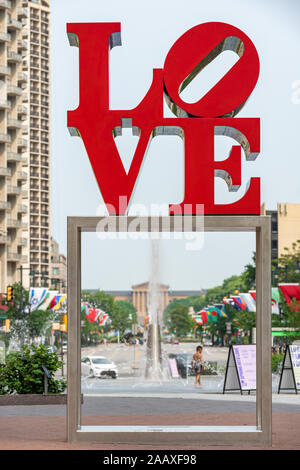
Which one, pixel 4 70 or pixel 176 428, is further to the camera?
pixel 4 70

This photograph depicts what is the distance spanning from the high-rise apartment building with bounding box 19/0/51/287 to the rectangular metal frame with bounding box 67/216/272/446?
16386 cm

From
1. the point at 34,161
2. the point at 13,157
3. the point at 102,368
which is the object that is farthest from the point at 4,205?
the point at 34,161

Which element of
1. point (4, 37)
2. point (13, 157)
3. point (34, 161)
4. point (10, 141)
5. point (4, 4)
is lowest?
point (13, 157)

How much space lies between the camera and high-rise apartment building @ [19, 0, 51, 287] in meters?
178

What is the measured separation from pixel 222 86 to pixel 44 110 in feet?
569

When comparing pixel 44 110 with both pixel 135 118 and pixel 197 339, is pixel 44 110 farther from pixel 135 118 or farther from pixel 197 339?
pixel 135 118

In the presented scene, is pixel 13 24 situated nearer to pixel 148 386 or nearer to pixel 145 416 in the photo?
pixel 148 386

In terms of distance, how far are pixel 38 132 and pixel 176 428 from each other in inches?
6742

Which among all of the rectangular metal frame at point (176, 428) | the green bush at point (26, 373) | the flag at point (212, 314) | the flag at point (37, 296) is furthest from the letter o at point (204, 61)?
the flag at point (212, 314)

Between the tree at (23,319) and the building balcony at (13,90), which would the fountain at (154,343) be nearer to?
the tree at (23,319)

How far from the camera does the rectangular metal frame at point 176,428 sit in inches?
546

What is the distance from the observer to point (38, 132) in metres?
182
